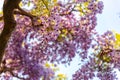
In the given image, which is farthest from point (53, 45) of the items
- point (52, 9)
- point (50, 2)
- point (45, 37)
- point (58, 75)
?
point (58, 75)

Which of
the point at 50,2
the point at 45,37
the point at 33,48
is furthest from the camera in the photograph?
the point at 50,2

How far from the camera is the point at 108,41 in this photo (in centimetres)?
1738

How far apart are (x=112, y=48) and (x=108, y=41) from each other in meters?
0.35

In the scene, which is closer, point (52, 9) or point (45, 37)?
point (45, 37)

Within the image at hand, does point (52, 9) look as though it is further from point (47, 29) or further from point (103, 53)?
point (103, 53)

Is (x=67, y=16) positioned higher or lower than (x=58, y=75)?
lower

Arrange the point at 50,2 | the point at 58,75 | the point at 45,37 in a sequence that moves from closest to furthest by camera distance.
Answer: the point at 45,37 < the point at 50,2 < the point at 58,75

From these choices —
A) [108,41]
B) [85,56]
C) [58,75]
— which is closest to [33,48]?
[85,56]

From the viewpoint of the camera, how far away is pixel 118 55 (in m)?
17.4

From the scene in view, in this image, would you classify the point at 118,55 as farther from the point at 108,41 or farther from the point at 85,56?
the point at 85,56

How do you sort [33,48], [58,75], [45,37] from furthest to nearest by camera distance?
[58,75] → [33,48] → [45,37]

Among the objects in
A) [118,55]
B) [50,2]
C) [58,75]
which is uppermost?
[58,75]

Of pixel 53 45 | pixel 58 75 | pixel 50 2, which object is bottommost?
pixel 53 45

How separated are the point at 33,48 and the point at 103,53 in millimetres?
3565
